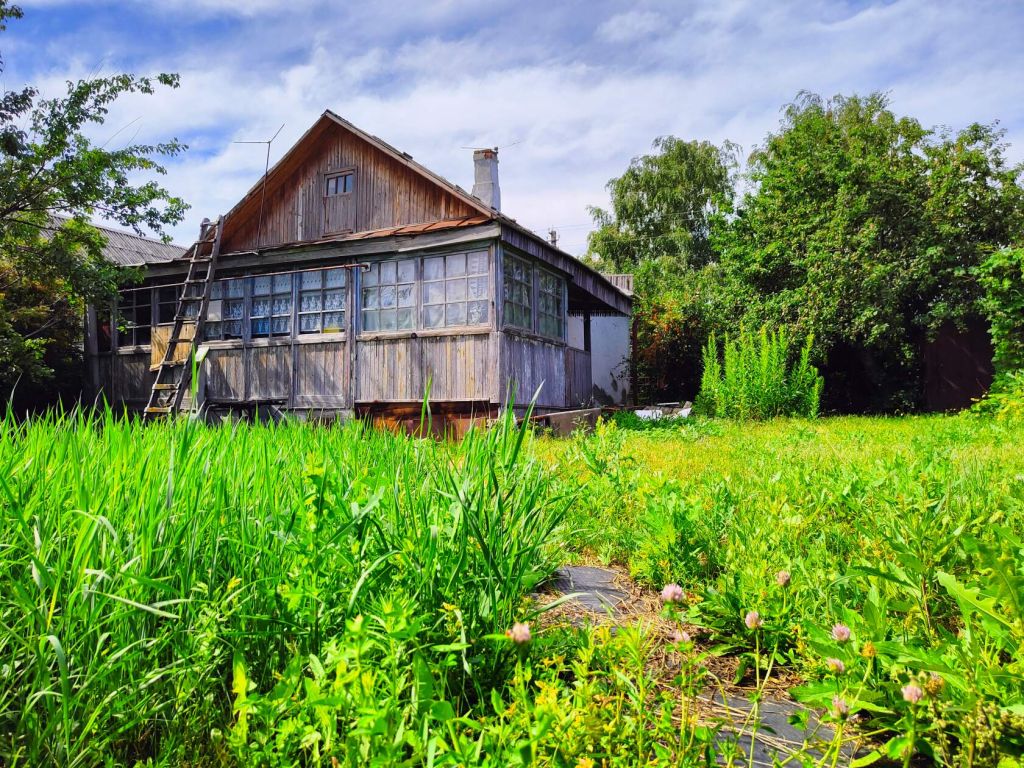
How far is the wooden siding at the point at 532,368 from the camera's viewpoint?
380 inches

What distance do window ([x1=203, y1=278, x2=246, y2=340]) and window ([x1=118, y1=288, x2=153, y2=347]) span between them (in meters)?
1.69

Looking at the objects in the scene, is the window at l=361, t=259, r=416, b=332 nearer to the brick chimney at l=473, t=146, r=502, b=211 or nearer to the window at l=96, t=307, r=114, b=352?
the brick chimney at l=473, t=146, r=502, b=211

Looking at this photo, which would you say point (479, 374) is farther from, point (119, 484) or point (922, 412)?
point (922, 412)

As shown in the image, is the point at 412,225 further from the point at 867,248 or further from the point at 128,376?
the point at 867,248

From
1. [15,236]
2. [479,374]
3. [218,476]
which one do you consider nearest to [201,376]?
[15,236]

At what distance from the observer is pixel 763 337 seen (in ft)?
35.1

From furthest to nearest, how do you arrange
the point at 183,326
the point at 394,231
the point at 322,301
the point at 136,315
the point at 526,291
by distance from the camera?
1. the point at 136,315
2. the point at 183,326
3. the point at 322,301
4. the point at 526,291
5. the point at 394,231

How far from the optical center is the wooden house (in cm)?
982

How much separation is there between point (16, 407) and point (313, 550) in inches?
605

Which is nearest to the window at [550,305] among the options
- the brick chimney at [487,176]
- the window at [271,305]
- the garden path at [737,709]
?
the brick chimney at [487,176]

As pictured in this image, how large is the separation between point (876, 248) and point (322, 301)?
465 inches

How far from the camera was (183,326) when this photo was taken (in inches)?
449

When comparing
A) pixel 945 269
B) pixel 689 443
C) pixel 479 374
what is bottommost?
pixel 689 443

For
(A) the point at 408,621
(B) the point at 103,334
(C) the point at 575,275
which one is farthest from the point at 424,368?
(A) the point at 408,621
